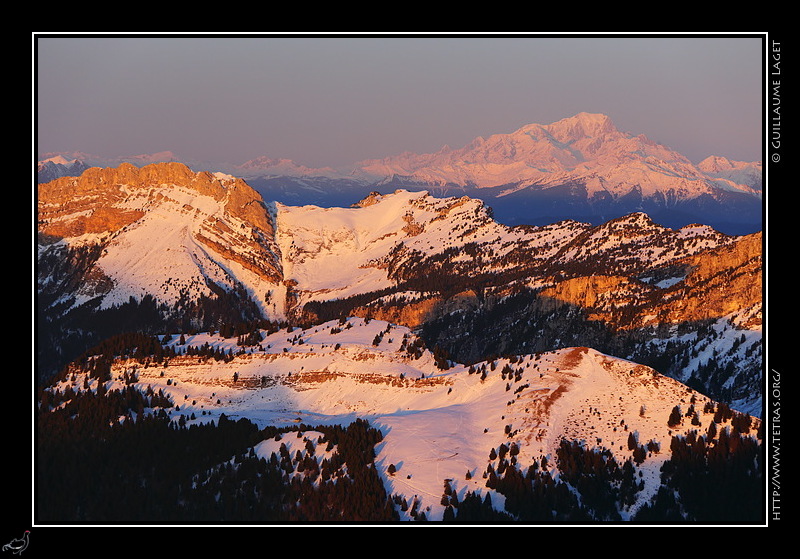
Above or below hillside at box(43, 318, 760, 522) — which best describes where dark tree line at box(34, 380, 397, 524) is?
below

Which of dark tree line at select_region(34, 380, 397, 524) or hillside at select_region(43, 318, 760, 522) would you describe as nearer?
A: dark tree line at select_region(34, 380, 397, 524)

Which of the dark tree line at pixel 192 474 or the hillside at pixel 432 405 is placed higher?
the hillside at pixel 432 405

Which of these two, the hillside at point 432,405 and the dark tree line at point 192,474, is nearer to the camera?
the dark tree line at point 192,474

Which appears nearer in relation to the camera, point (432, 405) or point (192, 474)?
point (192, 474)

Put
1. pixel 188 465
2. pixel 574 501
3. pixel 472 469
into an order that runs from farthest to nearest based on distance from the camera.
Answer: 1. pixel 188 465
2. pixel 472 469
3. pixel 574 501

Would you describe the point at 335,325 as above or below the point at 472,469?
above

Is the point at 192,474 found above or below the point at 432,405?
below
